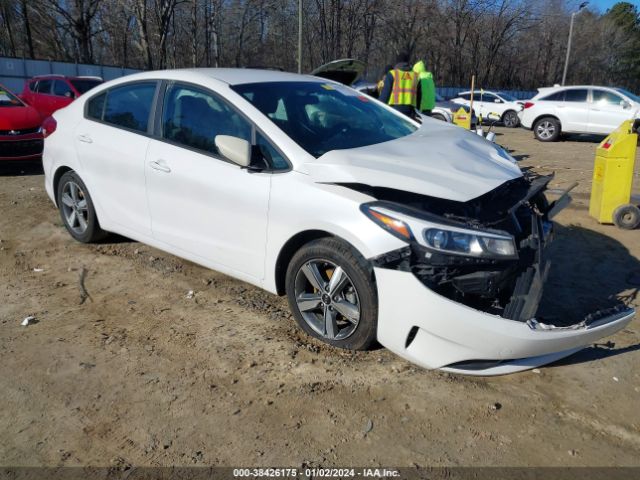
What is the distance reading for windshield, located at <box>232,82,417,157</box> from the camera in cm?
358

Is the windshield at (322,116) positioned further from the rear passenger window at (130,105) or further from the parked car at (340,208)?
the rear passenger window at (130,105)

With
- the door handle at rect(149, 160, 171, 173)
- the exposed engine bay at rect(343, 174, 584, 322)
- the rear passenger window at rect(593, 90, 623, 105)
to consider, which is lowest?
the exposed engine bay at rect(343, 174, 584, 322)

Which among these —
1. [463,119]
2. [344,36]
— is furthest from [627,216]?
[344,36]

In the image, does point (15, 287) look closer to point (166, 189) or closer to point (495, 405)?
point (166, 189)

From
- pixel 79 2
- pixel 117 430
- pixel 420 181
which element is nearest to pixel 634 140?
pixel 420 181

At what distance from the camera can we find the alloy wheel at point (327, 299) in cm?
312

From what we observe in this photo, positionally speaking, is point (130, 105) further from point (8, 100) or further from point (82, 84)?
point (82, 84)

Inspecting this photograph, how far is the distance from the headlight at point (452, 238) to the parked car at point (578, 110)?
13.7 meters

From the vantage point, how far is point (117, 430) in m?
2.62

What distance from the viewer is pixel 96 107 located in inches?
189

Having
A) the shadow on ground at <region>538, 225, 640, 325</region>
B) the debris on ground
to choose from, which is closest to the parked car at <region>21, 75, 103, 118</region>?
the debris on ground

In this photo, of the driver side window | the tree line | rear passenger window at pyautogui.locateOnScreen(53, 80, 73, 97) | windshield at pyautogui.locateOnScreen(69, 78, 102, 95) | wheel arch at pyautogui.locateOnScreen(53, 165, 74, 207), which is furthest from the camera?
the tree line

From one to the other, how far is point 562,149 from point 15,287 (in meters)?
12.9

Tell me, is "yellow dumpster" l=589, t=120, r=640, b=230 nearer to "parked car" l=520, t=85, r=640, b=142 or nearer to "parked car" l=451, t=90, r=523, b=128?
"parked car" l=520, t=85, r=640, b=142
